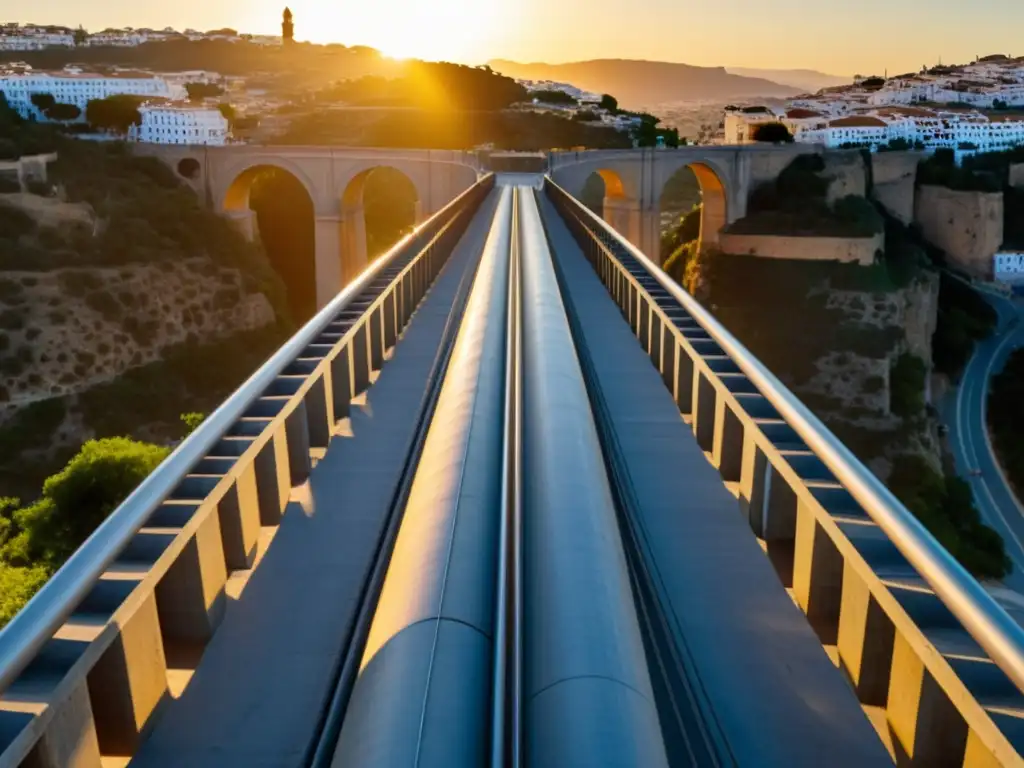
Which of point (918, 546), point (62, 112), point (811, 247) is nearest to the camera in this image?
point (918, 546)

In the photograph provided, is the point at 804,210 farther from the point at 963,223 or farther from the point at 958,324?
the point at 963,223

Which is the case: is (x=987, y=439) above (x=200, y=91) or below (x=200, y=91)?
below

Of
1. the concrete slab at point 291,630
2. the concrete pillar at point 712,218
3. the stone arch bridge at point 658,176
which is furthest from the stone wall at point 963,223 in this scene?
the concrete slab at point 291,630

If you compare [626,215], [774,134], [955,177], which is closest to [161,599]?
[626,215]

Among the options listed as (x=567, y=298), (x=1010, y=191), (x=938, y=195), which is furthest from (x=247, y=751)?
(x=1010, y=191)

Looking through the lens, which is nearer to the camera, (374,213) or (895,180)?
(895,180)

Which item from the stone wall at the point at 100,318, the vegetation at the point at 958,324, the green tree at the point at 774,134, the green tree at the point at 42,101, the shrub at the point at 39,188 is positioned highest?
the green tree at the point at 42,101

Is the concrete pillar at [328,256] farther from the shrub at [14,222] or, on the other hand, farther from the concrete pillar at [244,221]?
the shrub at [14,222]

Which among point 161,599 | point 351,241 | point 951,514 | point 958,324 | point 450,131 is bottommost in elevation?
point 951,514
